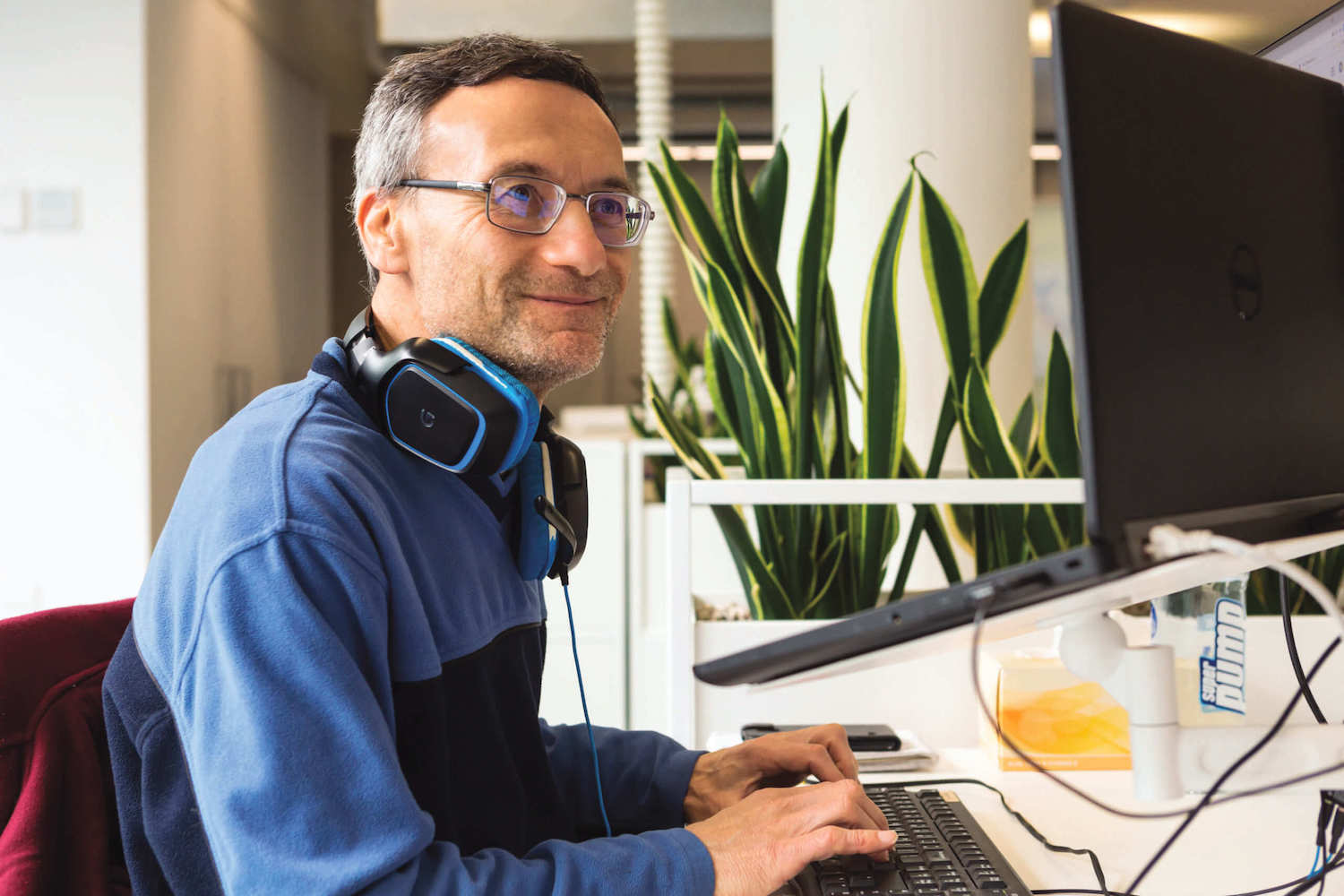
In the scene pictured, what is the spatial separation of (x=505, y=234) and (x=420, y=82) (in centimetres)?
15

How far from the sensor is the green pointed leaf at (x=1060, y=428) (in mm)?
1634

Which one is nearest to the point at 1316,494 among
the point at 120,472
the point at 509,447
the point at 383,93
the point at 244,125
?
the point at 509,447

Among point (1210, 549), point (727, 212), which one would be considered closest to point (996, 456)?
point (727, 212)

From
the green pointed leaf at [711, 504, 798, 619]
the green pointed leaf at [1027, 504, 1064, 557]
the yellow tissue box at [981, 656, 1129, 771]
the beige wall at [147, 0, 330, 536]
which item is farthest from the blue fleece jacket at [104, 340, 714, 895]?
the beige wall at [147, 0, 330, 536]

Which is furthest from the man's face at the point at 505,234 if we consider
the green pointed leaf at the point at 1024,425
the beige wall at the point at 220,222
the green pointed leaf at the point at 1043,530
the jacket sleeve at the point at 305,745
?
the beige wall at the point at 220,222

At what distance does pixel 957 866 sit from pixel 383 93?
2.46 ft

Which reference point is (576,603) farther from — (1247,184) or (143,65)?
(1247,184)

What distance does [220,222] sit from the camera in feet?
14.6

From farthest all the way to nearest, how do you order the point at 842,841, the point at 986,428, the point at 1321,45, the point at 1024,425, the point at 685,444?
1. the point at 1024,425
2. the point at 685,444
3. the point at 986,428
4. the point at 1321,45
5. the point at 842,841

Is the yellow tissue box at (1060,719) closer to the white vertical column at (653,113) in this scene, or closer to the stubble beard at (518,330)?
the stubble beard at (518,330)

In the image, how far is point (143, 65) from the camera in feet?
11.8

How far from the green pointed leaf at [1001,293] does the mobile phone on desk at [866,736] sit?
65 cm

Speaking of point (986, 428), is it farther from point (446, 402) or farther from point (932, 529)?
point (446, 402)

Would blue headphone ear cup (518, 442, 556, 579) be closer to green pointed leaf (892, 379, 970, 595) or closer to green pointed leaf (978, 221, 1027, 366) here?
green pointed leaf (892, 379, 970, 595)
